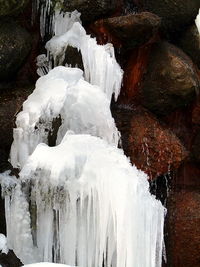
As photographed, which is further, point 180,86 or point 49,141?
point 180,86

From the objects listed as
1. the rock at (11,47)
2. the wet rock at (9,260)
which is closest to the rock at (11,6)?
the rock at (11,47)

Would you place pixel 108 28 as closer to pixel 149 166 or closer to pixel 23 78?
pixel 23 78

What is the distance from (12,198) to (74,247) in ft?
2.01

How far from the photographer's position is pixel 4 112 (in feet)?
14.8

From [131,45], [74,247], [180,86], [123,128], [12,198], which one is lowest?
[74,247]

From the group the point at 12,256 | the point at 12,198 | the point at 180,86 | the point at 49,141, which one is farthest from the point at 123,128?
the point at 12,256

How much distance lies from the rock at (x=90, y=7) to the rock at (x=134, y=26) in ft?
0.54

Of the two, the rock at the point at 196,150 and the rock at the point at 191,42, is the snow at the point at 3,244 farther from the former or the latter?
the rock at the point at 191,42

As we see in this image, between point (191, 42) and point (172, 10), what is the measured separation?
0.42 metres

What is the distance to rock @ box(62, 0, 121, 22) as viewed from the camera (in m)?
5.17

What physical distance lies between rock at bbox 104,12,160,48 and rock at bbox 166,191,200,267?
1.73 metres

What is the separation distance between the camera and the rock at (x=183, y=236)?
217 inches

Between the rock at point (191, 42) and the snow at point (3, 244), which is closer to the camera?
the snow at point (3, 244)

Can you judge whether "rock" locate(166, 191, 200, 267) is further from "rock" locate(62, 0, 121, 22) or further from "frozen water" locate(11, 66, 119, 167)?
"rock" locate(62, 0, 121, 22)
